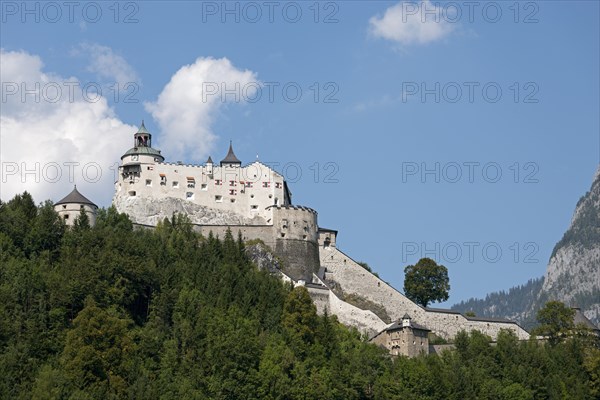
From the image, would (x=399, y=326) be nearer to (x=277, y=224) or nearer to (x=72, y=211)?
(x=277, y=224)

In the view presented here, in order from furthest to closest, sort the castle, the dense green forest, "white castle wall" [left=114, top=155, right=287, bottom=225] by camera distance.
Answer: "white castle wall" [left=114, top=155, right=287, bottom=225]
the castle
the dense green forest

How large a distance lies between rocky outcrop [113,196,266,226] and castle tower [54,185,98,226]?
6.16 m

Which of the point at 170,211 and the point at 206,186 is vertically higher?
the point at 206,186

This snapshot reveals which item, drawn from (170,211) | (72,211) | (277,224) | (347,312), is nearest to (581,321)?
(347,312)

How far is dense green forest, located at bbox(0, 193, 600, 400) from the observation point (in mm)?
66125

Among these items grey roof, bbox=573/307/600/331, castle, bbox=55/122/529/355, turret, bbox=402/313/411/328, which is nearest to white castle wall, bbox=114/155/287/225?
castle, bbox=55/122/529/355

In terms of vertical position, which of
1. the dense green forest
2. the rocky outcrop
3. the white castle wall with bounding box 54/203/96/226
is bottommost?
the dense green forest

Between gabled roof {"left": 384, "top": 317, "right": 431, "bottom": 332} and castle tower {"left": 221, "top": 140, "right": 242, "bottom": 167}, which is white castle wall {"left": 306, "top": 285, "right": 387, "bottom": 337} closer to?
gabled roof {"left": 384, "top": 317, "right": 431, "bottom": 332}

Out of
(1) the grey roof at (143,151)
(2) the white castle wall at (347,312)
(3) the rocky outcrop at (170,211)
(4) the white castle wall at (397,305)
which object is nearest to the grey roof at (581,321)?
(4) the white castle wall at (397,305)

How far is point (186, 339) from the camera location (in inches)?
2793

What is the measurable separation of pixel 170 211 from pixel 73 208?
951 cm

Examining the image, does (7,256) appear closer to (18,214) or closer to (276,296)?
(18,214)

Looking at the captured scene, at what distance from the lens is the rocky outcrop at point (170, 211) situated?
9319cm

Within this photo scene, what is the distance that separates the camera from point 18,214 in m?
81.7
